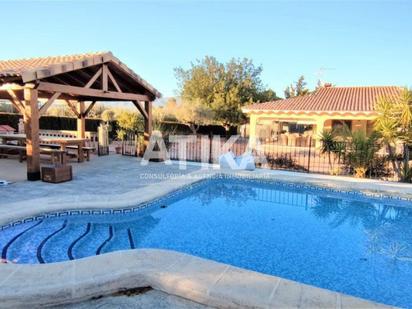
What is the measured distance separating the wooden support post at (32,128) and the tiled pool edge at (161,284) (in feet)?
18.8

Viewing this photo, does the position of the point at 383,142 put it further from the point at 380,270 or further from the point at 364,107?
the point at 364,107

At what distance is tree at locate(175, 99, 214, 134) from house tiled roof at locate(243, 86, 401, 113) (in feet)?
24.9

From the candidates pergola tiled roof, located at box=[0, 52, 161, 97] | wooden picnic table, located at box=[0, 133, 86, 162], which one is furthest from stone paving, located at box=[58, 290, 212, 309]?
wooden picnic table, located at box=[0, 133, 86, 162]

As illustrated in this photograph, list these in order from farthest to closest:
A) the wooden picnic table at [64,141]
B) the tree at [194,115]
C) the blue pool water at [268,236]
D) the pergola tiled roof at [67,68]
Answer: the tree at [194,115], the wooden picnic table at [64,141], the pergola tiled roof at [67,68], the blue pool water at [268,236]

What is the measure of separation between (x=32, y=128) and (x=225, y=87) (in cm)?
2760

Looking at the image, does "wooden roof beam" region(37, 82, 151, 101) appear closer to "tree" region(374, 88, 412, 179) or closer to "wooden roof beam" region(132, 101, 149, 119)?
"wooden roof beam" region(132, 101, 149, 119)

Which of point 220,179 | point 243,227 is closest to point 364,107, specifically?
point 220,179

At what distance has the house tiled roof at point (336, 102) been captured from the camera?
2112cm

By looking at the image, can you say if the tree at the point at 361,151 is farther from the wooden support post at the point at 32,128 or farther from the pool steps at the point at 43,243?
the wooden support post at the point at 32,128

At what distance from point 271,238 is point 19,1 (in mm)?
14442

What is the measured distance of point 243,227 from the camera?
738 cm

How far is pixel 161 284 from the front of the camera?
158 inches
